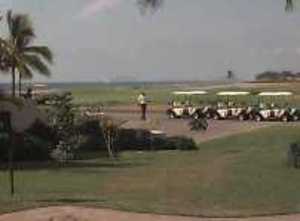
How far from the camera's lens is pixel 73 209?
1323 centimetres

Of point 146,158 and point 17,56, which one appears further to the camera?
point 17,56

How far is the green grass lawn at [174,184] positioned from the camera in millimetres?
14609

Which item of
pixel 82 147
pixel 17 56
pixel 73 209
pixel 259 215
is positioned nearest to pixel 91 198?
pixel 73 209

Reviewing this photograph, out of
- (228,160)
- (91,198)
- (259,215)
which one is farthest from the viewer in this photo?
(228,160)

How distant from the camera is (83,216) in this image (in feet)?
41.7

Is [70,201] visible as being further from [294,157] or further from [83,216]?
[294,157]

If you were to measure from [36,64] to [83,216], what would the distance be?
30.3 m

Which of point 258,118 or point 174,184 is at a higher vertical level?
point 258,118

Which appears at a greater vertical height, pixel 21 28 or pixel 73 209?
pixel 21 28

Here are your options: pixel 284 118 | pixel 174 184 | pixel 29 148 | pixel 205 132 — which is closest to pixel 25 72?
pixel 205 132

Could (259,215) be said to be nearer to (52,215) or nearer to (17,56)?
(52,215)

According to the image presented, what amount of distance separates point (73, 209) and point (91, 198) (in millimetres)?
2192

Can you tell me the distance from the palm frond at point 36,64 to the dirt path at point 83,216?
94.0 feet

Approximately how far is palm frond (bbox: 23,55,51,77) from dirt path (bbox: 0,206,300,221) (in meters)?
28.6
